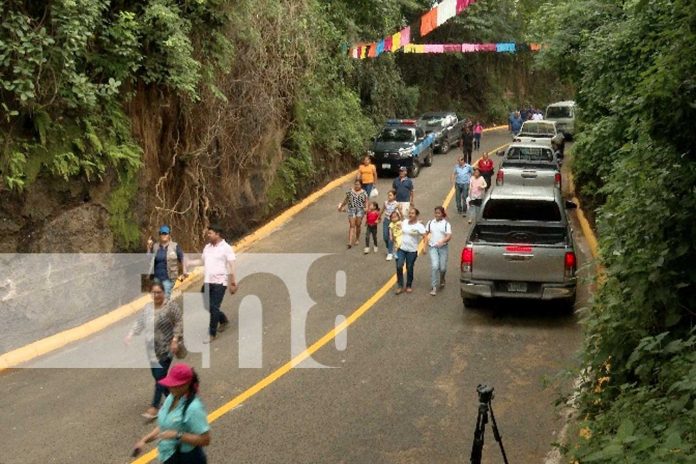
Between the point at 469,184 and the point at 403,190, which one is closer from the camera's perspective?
the point at 403,190

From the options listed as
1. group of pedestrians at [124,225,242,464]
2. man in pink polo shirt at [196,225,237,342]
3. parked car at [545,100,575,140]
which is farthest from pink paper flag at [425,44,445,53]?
man in pink polo shirt at [196,225,237,342]

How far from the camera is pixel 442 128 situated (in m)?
35.0

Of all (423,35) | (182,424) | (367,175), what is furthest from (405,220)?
(423,35)

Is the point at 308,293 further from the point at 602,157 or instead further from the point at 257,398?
the point at 602,157

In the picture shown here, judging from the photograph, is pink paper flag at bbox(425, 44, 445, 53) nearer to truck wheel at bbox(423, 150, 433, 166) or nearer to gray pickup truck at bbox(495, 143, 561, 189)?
truck wheel at bbox(423, 150, 433, 166)

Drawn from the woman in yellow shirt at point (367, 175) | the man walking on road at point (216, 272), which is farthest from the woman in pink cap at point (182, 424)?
the woman in yellow shirt at point (367, 175)

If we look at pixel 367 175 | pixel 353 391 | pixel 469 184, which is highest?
pixel 367 175

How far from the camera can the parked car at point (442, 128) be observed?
113 feet

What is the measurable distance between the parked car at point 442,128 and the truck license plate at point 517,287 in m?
20.9

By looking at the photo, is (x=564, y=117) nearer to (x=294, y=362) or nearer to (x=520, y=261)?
(x=520, y=261)

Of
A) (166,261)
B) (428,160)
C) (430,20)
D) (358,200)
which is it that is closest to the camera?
(166,261)

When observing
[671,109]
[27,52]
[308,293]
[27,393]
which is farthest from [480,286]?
[27,52]

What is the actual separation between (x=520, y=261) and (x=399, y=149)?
15.6m

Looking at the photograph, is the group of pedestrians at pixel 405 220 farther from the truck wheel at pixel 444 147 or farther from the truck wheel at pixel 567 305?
the truck wheel at pixel 444 147
